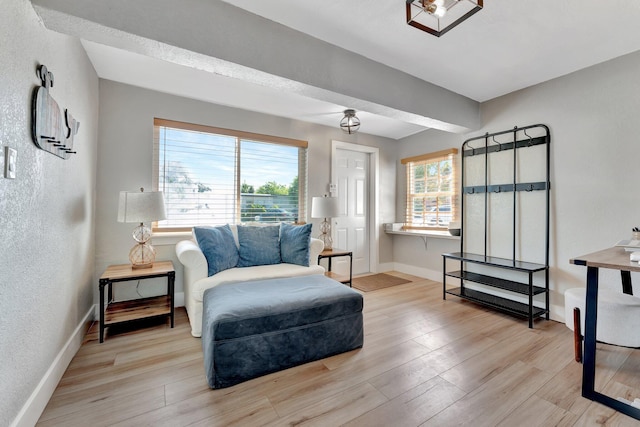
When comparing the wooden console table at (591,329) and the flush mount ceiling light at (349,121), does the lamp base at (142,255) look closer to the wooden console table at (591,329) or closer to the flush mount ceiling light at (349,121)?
the flush mount ceiling light at (349,121)

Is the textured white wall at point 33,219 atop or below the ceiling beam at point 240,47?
below

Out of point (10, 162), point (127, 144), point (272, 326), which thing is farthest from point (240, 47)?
point (272, 326)

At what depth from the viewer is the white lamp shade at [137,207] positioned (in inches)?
95.7

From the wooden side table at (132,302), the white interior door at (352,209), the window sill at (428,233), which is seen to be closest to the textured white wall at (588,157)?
the window sill at (428,233)

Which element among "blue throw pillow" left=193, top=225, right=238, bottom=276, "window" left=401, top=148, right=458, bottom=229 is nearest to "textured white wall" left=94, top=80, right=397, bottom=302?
"blue throw pillow" left=193, top=225, right=238, bottom=276

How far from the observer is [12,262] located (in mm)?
1225

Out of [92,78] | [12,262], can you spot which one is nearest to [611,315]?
[12,262]

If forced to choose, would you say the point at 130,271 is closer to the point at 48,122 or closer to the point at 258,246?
the point at 258,246

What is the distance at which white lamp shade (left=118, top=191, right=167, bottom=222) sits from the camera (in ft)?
7.97

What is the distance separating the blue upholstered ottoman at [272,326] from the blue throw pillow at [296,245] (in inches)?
26.2

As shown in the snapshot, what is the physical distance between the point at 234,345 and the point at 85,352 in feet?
4.23

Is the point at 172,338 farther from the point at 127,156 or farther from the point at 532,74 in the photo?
the point at 532,74

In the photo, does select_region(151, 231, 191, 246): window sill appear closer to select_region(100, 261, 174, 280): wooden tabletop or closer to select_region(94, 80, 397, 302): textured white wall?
select_region(94, 80, 397, 302): textured white wall

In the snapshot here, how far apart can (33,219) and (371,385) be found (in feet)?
6.91
